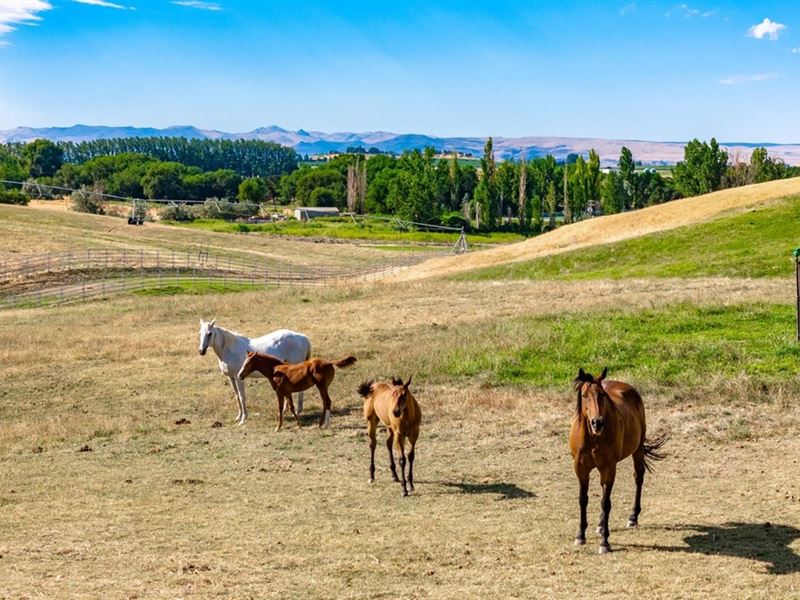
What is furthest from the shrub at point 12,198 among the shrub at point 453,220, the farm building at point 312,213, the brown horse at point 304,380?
the brown horse at point 304,380

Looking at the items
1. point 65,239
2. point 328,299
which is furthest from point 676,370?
point 65,239

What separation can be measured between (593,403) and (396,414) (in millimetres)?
4333

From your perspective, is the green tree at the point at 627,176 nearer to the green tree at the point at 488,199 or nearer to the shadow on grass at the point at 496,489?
the green tree at the point at 488,199

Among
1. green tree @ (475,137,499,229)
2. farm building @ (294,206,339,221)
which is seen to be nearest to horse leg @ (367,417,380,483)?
green tree @ (475,137,499,229)

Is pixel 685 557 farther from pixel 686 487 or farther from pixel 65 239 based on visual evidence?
pixel 65 239

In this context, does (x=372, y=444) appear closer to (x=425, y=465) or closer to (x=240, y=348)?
(x=425, y=465)

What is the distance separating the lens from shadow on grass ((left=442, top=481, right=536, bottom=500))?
→ 1432 cm

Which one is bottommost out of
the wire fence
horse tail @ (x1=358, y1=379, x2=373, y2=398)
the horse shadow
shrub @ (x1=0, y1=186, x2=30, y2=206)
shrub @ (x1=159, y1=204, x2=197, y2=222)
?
the wire fence

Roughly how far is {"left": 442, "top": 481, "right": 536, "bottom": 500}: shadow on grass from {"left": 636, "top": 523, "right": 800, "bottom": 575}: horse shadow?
284cm

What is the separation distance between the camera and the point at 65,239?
79312mm

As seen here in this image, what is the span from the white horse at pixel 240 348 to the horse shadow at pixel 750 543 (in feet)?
37.9

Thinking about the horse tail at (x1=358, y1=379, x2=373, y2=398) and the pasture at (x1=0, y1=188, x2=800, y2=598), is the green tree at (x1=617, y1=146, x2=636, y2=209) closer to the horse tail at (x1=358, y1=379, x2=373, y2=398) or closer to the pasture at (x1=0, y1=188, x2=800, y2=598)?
the pasture at (x1=0, y1=188, x2=800, y2=598)

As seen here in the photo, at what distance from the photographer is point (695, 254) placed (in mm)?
48906

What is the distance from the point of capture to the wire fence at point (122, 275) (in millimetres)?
50844
